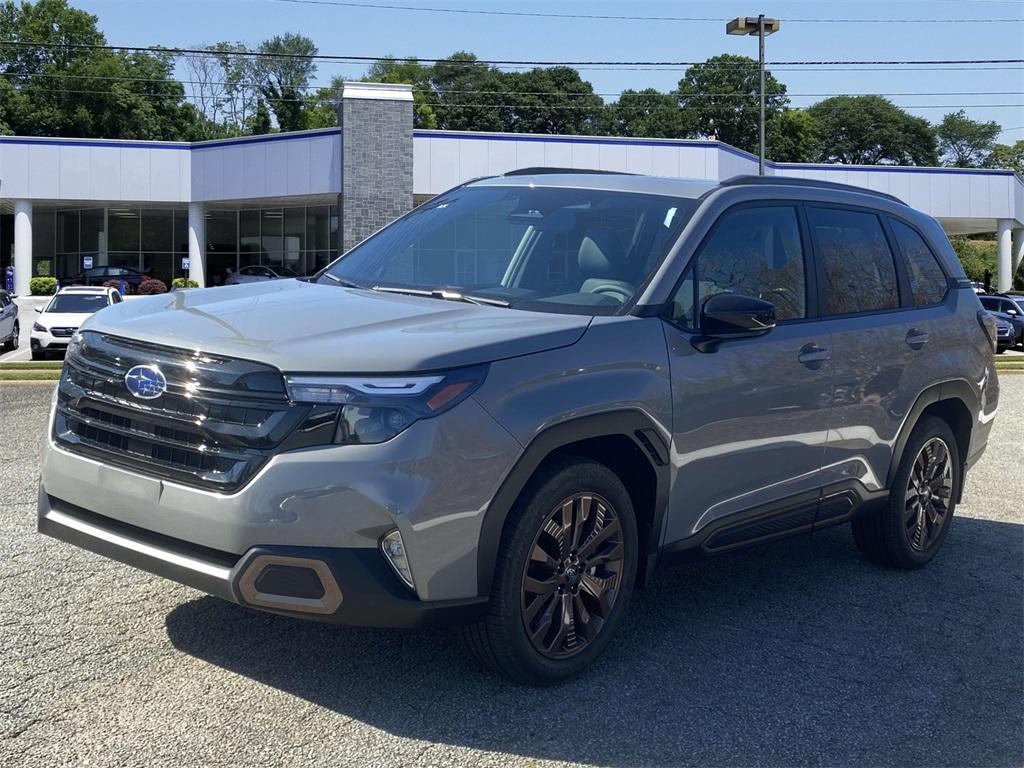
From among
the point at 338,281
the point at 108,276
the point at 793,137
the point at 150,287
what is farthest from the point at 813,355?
the point at 793,137

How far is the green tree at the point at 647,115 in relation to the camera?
9644 centimetres

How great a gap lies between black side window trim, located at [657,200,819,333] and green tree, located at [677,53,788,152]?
92.9m

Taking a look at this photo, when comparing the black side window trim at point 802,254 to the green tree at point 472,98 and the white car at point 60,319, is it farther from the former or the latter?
the green tree at point 472,98

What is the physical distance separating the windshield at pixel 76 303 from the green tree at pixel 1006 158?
390 feet

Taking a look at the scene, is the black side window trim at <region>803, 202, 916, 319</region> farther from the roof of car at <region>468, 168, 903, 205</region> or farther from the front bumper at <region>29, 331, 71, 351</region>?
the front bumper at <region>29, 331, 71, 351</region>

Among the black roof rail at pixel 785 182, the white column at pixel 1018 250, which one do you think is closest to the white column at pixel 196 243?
the white column at pixel 1018 250

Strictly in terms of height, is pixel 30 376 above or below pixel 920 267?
below

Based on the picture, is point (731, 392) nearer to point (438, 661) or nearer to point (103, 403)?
point (438, 661)

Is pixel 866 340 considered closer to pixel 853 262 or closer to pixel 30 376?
pixel 853 262

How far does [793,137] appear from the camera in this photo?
103 meters

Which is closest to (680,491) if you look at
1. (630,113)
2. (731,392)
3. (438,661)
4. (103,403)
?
(731,392)

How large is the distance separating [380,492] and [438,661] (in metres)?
1.13

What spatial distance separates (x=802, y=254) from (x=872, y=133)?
11357cm

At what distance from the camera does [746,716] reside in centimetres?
387
